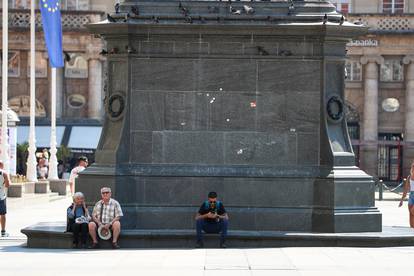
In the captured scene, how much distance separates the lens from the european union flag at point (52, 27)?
183 feet

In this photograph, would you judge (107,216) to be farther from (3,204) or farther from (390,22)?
(390,22)

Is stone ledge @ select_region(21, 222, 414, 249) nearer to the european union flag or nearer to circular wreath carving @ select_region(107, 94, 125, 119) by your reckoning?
circular wreath carving @ select_region(107, 94, 125, 119)

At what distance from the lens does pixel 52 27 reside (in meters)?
56.1

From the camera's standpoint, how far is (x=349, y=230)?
30094 millimetres

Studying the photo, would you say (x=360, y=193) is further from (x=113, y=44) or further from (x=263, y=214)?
(x=113, y=44)

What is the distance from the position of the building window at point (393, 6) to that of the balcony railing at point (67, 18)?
1606 centimetres

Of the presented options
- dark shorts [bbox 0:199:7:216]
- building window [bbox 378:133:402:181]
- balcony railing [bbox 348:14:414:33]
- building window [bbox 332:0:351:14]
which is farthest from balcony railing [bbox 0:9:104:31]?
dark shorts [bbox 0:199:7:216]

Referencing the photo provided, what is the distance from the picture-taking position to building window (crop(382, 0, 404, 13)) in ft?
288

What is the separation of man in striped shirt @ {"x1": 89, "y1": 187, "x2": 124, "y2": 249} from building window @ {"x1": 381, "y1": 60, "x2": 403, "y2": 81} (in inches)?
2393

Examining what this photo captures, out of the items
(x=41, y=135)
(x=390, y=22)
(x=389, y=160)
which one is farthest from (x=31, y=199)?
(x=390, y=22)

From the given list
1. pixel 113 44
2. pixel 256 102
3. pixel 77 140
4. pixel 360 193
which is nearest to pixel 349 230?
pixel 360 193

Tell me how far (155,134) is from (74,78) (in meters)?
58.8

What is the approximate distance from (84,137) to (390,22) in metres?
18.2

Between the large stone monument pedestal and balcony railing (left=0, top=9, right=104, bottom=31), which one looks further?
balcony railing (left=0, top=9, right=104, bottom=31)
